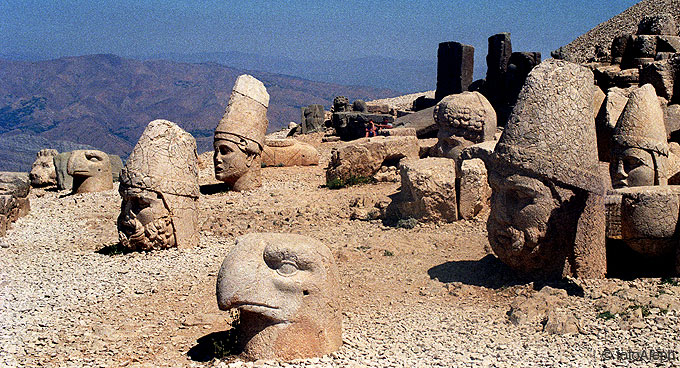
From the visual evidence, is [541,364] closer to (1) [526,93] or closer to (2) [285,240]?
(2) [285,240]

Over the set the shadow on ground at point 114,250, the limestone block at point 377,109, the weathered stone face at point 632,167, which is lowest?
the shadow on ground at point 114,250

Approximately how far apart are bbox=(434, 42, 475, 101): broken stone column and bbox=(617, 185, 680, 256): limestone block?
17.3 metres

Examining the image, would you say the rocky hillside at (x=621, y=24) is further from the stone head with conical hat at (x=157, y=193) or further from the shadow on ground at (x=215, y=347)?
the shadow on ground at (x=215, y=347)

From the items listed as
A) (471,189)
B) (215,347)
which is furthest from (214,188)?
(215,347)

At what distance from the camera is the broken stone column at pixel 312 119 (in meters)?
22.8

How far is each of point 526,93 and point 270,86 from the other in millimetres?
66249

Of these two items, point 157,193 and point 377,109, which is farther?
point 377,109

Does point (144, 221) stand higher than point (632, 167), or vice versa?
point (632, 167)

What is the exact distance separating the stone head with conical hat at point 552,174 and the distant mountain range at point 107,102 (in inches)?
1336

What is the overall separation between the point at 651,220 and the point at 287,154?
1039 centimetres

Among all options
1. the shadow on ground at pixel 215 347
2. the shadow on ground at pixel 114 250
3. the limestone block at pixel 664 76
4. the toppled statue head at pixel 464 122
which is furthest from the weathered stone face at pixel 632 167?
the shadow on ground at pixel 114 250

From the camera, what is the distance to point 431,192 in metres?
8.97

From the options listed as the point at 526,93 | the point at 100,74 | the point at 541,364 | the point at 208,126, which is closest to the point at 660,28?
the point at 526,93

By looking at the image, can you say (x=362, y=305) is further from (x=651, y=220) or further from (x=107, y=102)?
(x=107, y=102)
